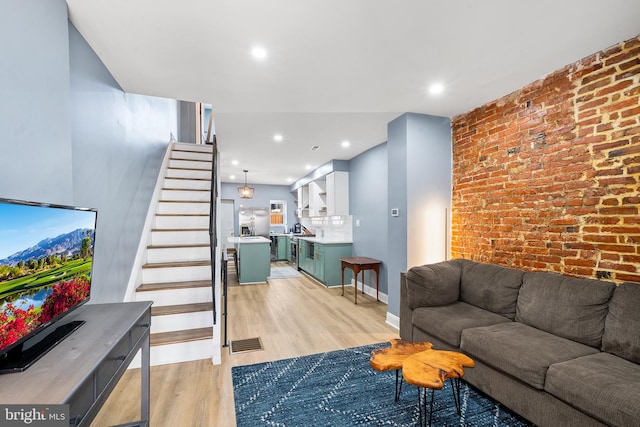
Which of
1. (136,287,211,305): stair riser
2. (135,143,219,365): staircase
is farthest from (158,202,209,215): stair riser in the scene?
(136,287,211,305): stair riser

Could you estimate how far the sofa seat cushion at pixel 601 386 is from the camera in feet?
4.61

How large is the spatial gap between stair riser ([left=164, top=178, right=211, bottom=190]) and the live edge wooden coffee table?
362 centimetres

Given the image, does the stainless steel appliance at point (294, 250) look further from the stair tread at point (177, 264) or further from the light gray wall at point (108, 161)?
the light gray wall at point (108, 161)

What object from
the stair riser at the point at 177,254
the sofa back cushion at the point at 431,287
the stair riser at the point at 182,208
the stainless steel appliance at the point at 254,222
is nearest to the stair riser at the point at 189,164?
the stair riser at the point at 182,208

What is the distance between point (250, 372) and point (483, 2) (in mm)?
3165

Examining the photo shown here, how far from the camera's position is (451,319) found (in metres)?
2.50

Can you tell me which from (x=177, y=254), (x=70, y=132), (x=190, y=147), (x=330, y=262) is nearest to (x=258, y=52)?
(x=70, y=132)

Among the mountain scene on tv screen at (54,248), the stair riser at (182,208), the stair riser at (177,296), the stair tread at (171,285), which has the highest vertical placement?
the stair riser at (182,208)

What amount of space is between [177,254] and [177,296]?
0.66 m

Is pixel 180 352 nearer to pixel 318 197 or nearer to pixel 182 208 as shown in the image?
pixel 182 208

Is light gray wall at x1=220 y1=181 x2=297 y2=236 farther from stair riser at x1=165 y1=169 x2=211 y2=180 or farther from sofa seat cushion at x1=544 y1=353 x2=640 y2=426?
sofa seat cushion at x1=544 y1=353 x2=640 y2=426

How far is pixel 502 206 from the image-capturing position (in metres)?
3.02

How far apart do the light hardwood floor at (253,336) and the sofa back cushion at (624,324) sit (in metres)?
1.85

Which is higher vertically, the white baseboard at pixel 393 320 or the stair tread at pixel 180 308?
the stair tread at pixel 180 308
